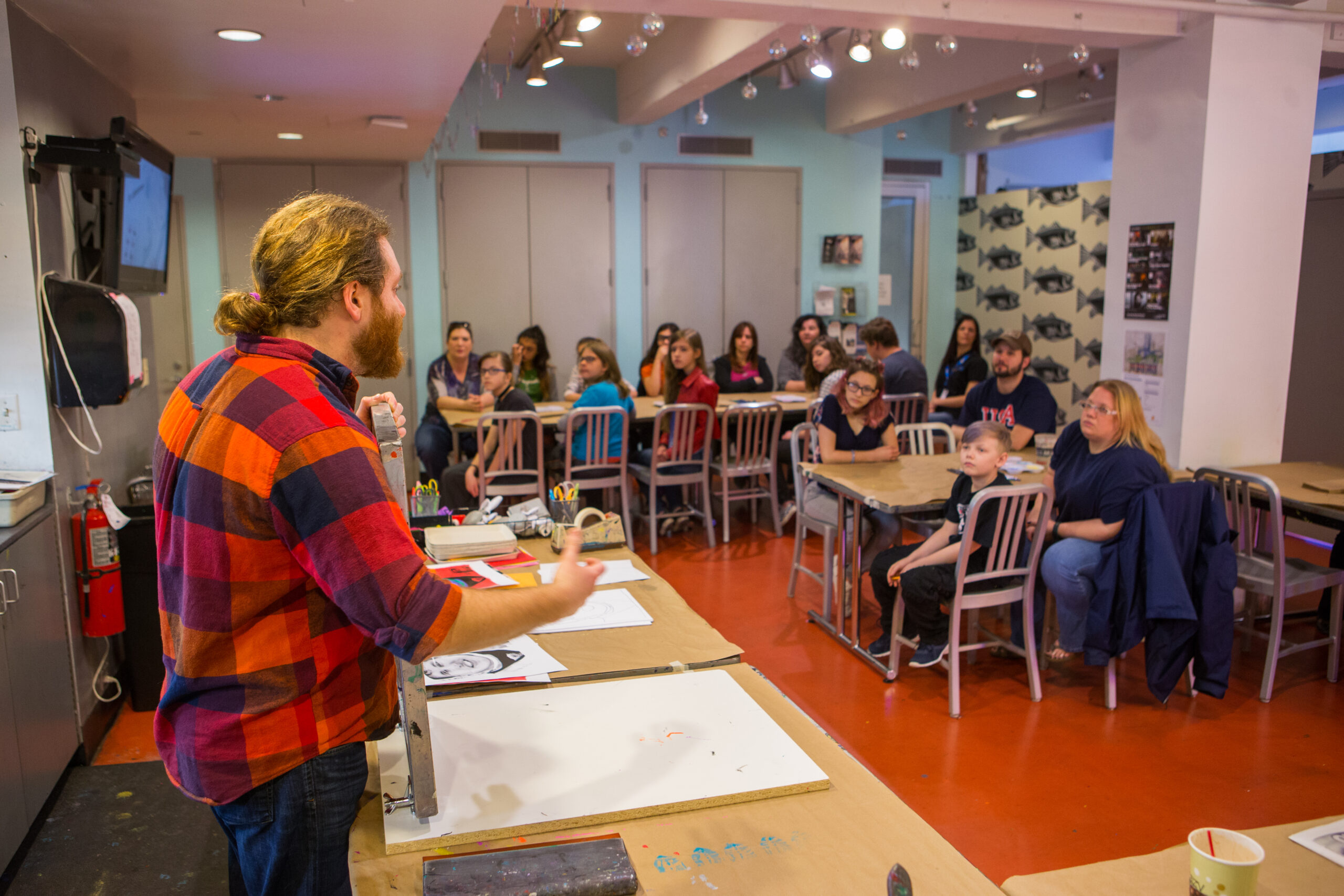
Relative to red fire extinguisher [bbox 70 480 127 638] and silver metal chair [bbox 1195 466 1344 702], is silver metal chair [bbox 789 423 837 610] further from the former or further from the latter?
red fire extinguisher [bbox 70 480 127 638]

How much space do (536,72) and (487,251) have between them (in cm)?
142

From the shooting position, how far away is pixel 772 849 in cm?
127

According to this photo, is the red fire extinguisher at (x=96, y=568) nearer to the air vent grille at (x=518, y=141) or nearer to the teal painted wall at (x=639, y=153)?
the teal painted wall at (x=639, y=153)

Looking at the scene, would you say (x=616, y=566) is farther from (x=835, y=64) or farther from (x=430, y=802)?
(x=835, y=64)

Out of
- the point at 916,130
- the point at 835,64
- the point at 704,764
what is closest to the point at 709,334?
the point at 835,64

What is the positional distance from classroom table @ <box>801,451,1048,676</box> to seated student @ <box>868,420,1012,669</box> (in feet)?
0.52

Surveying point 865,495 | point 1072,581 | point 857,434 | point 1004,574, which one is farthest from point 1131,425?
point 857,434

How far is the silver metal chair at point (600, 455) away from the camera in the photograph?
17.3ft

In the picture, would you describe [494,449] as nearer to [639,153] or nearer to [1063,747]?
[1063,747]

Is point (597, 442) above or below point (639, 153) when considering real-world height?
below

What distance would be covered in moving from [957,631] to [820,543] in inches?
88.0

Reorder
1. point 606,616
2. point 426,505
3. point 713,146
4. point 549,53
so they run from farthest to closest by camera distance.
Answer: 1. point 713,146
2. point 549,53
3. point 426,505
4. point 606,616

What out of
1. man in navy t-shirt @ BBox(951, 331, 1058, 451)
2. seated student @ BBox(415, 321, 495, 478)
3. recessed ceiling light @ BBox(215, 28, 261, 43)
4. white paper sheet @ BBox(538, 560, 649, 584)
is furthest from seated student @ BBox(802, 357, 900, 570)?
recessed ceiling light @ BBox(215, 28, 261, 43)

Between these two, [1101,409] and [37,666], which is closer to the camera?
[37,666]
